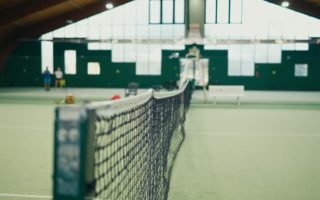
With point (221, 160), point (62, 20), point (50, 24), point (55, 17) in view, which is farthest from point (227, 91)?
point (50, 24)

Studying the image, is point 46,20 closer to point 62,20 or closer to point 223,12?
point 62,20

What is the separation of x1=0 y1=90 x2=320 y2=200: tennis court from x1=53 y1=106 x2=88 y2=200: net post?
339 cm

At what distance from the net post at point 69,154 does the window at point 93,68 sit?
3061 centimetres

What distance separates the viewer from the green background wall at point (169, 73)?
3080 centimetres

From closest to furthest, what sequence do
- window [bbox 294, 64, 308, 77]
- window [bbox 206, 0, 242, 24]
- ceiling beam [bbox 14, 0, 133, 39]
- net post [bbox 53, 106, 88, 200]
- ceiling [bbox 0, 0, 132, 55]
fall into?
net post [bbox 53, 106, 88, 200] < ceiling [bbox 0, 0, 132, 55] < window [bbox 294, 64, 308, 77] < window [bbox 206, 0, 242, 24] < ceiling beam [bbox 14, 0, 133, 39]

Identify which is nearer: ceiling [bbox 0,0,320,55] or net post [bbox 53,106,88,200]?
net post [bbox 53,106,88,200]

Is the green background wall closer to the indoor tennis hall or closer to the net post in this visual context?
the indoor tennis hall

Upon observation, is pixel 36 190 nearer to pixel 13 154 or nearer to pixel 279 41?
pixel 13 154

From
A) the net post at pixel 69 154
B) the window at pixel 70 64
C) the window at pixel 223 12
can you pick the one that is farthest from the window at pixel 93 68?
the net post at pixel 69 154

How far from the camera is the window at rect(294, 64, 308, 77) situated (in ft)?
100

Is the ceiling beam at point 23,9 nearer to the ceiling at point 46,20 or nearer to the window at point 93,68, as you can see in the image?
the ceiling at point 46,20

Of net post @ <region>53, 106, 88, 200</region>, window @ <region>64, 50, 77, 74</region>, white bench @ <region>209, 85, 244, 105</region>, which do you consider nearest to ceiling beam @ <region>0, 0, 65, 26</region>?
window @ <region>64, 50, 77, 74</region>

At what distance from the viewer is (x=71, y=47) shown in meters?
33.1

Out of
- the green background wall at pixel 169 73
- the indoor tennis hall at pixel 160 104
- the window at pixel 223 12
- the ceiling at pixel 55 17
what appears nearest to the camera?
the indoor tennis hall at pixel 160 104
